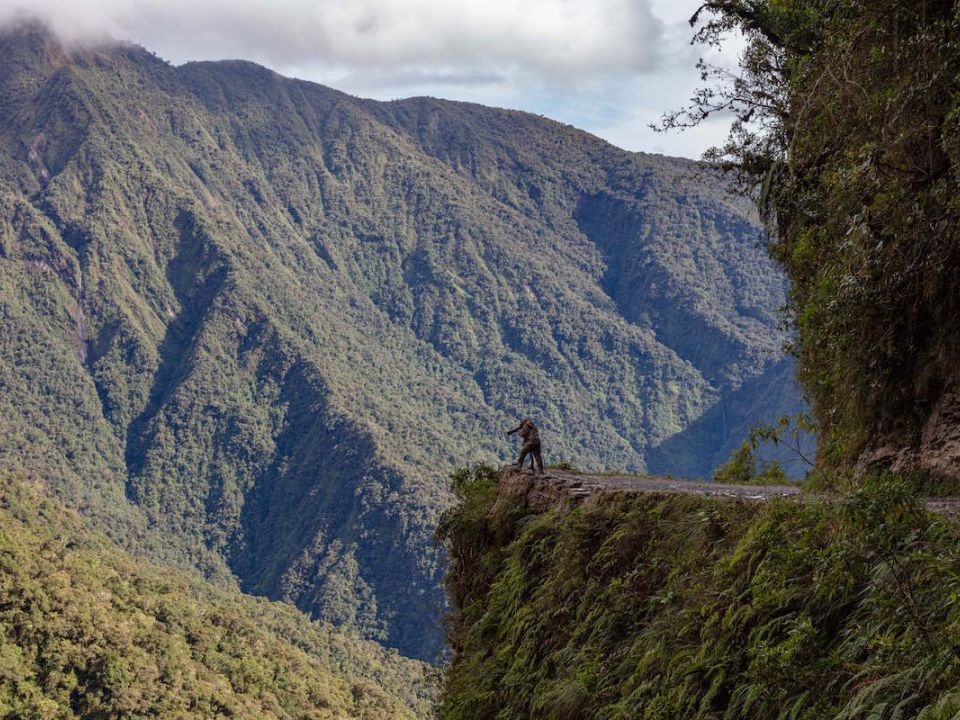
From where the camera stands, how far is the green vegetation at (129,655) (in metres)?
58.7

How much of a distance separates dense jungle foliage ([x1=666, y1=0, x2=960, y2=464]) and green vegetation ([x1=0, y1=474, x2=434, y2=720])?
172 feet

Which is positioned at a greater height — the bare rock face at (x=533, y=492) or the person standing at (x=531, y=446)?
the person standing at (x=531, y=446)

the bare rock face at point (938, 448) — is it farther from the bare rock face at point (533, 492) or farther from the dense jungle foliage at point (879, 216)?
the bare rock face at point (533, 492)

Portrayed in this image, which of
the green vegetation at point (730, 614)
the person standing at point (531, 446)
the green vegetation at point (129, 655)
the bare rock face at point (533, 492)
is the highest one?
the green vegetation at point (129, 655)

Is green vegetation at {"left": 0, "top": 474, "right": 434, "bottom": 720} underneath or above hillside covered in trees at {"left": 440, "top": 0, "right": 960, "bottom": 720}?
above

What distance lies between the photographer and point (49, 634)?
61.6 m

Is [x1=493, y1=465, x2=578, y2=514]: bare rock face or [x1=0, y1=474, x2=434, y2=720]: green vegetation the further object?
[x1=0, y1=474, x2=434, y2=720]: green vegetation

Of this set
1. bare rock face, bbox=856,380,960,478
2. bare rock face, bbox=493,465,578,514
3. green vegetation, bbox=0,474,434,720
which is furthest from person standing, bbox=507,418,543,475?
green vegetation, bbox=0,474,434,720

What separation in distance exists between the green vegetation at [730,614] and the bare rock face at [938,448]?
1907 mm

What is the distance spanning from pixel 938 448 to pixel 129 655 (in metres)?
62.1

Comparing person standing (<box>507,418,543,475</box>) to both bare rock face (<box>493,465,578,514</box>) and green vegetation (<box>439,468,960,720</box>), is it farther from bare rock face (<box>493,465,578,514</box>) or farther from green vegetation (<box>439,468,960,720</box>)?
green vegetation (<box>439,468,960,720</box>)

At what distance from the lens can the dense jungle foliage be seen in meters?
8.67

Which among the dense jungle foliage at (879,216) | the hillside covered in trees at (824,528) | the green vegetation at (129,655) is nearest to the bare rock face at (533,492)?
the hillside covered in trees at (824,528)

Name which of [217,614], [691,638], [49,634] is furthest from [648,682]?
[217,614]
